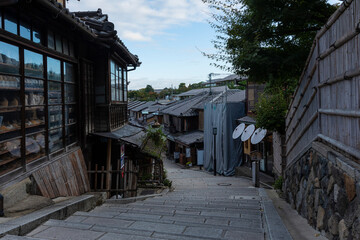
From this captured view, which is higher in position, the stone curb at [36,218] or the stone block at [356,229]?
the stone block at [356,229]

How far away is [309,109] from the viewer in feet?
22.5

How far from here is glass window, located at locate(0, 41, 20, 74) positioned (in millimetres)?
5410

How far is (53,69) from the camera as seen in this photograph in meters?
7.66

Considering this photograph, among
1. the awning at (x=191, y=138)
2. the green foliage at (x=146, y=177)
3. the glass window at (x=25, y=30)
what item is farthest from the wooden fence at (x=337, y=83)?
the awning at (x=191, y=138)

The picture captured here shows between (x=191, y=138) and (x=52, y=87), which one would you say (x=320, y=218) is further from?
(x=191, y=138)

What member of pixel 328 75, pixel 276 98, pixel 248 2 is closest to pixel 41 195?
pixel 328 75

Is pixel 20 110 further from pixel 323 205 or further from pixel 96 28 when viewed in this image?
pixel 323 205

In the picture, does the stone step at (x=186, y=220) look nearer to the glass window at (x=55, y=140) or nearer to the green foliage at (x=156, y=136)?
the glass window at (x=55, y=140)

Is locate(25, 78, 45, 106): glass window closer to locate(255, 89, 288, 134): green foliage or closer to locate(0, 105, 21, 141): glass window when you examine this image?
locate(0, 105, 21, 141): glass window

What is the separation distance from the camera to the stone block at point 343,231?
373 cm

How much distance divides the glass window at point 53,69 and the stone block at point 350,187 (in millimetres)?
6763

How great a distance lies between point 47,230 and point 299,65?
24.3 ft

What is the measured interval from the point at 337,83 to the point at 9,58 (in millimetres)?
5884

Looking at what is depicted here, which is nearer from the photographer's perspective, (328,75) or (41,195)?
(328,75)
